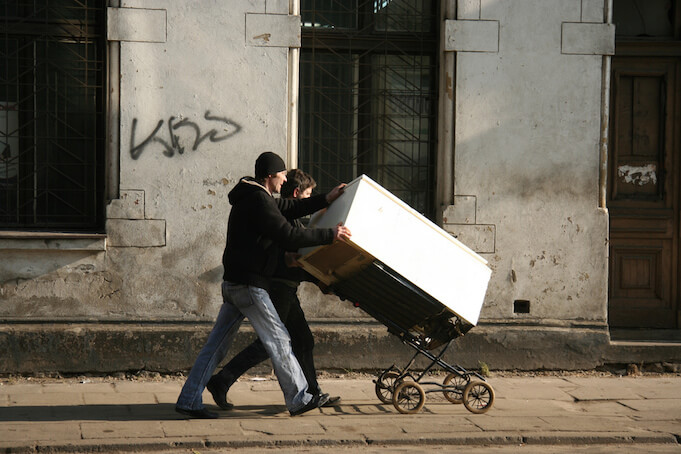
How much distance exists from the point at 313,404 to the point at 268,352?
490 millimetres

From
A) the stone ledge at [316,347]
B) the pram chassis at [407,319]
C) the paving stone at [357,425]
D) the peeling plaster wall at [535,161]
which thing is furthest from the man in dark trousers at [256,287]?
the peeling plaster wall at [535,161]

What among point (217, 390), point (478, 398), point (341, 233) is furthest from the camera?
point (478, 398)

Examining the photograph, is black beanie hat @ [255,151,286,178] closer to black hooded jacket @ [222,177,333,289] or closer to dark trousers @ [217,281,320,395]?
black hooded jacket @ [222,177,333,289]

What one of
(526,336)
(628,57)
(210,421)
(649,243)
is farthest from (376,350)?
(628,57)

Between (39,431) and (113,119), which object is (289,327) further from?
(113,119)

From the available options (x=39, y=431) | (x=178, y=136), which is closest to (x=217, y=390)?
(x=39, y=431)

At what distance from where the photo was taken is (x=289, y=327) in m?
6.78

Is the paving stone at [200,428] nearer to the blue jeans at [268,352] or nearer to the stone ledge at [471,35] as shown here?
the blue jeans at [268,352]

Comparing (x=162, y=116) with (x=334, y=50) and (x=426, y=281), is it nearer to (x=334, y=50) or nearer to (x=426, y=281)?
(x=334, y=50)

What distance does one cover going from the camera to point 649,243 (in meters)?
9.16

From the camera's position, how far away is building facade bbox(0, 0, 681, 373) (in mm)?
8047

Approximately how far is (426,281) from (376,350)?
2.42m

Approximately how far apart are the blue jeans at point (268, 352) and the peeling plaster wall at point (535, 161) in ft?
8.87

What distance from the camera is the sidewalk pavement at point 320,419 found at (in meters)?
5.93
